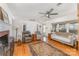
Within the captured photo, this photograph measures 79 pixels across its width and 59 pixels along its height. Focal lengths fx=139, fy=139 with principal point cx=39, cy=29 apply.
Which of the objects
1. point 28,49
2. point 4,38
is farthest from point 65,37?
point 4,38

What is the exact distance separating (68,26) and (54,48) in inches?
15.2

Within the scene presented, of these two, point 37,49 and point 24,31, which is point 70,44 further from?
point 24,31

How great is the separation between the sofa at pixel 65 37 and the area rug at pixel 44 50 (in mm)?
158

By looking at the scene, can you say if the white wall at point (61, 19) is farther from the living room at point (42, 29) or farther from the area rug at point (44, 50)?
the area rug at point (44, 50)

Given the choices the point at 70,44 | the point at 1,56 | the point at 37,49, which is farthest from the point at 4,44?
the point at 70,44

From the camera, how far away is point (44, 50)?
208 cm

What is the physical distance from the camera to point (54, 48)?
2.07m

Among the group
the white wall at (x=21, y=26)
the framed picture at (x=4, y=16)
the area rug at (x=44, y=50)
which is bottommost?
the area rug at (x=44, y=50)

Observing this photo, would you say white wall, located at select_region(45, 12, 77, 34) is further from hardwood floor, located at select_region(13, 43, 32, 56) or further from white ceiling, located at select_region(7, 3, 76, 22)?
hardwood floor, located at select_region(13, 43, 32, 56)

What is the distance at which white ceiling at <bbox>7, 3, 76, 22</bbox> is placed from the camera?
2.03 meters

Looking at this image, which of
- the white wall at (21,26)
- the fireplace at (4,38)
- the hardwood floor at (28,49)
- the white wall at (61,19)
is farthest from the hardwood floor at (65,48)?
the fireplace at (4,38)

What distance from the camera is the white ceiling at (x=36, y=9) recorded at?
6.66 feet

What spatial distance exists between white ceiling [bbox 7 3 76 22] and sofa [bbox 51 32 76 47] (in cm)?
26

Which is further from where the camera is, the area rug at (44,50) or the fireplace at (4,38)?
the area rug at (44,50)
